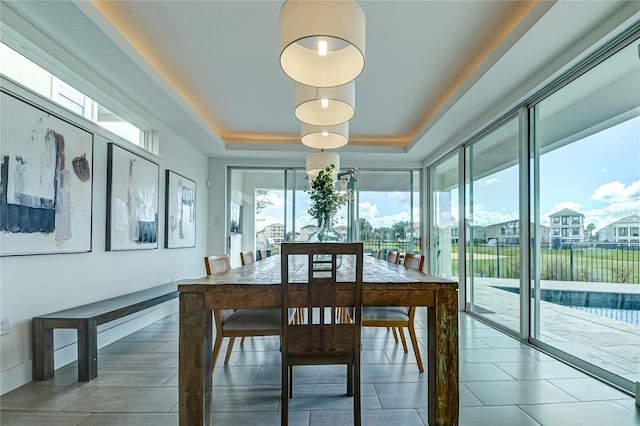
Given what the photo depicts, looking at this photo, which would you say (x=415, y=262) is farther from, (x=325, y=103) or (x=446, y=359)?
(x=325, y=103)

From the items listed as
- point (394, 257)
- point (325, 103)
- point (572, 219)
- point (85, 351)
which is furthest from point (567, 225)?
point (85, 351)

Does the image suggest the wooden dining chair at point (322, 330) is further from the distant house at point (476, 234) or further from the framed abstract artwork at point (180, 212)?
the framed abstract artwork at point (180, 212)

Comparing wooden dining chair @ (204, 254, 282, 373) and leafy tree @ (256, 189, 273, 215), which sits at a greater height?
leafy tree @ (256, 189, 273, 215)

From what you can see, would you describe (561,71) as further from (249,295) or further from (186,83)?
(186,83)

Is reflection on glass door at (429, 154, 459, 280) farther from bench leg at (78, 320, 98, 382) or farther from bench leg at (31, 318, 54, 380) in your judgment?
bench leg at (31, 318, 54, 380)

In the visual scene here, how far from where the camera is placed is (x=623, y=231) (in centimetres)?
243

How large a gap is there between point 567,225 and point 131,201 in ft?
13.4

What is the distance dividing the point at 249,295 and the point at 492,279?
3349 mm

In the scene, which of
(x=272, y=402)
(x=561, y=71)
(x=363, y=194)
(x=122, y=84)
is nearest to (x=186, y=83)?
(x=122, y=84)

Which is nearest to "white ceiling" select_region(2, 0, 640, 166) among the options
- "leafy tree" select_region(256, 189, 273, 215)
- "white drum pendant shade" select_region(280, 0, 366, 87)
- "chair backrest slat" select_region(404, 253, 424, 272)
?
"white drum pendant shade" select_region(280, 0, 366, 87)

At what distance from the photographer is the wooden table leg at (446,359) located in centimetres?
182

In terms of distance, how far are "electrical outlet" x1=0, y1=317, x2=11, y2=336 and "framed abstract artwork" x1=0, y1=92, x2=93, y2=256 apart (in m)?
0.42

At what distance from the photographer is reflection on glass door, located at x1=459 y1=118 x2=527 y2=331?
370 centimetres

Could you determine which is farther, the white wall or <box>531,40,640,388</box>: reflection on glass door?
<box>531,40,640,388</box>: reflection on glass door
